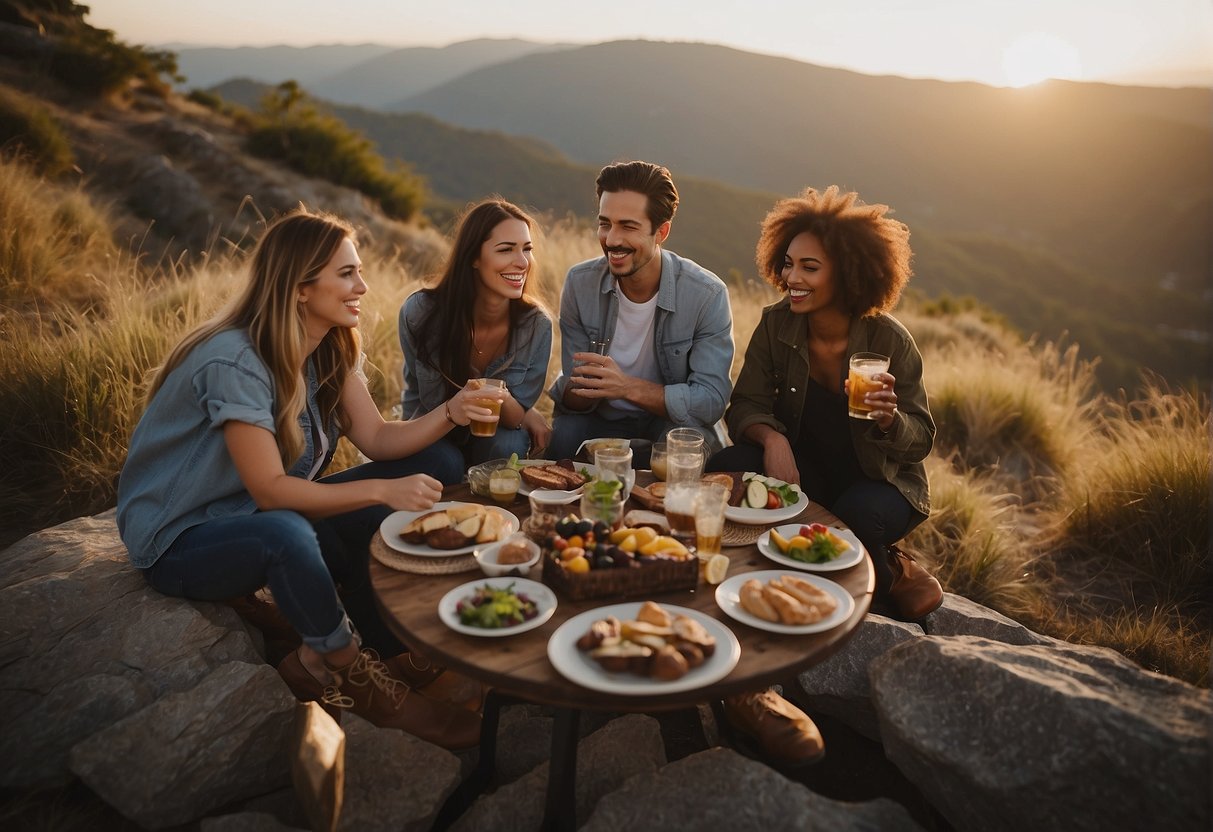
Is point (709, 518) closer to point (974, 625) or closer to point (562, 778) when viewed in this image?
point (562, 778)

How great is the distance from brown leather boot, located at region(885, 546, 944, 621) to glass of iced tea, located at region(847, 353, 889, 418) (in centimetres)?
94

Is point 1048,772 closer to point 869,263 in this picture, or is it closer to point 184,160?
point 869,263

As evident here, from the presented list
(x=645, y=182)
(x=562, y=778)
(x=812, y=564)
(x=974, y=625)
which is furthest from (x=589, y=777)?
(x=645, y=182)

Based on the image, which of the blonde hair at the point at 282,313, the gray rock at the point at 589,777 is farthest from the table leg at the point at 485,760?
the blonde hair at the point at 282,313

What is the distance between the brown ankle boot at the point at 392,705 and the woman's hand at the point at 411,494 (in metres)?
0.59

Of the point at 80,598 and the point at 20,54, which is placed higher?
the point at 20,54

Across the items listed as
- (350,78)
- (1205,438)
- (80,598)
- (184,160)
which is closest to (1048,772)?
(80,598)

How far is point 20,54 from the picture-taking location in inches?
661

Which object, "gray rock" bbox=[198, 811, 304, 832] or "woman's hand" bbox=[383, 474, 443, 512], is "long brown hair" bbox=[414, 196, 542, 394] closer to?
"woman's hand" bbox=[383, 474, 443, 512]

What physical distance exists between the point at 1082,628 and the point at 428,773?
369 centimetres

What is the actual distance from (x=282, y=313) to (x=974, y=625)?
3.39 metres

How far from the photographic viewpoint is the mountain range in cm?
4775

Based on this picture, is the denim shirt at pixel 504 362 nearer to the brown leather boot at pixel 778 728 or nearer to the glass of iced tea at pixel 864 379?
the glass of iced tea at pixel 864 379

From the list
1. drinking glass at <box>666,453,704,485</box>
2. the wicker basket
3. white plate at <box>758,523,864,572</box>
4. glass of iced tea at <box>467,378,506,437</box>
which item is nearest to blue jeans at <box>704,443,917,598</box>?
white plate at <box>758,523,864,572</box>
